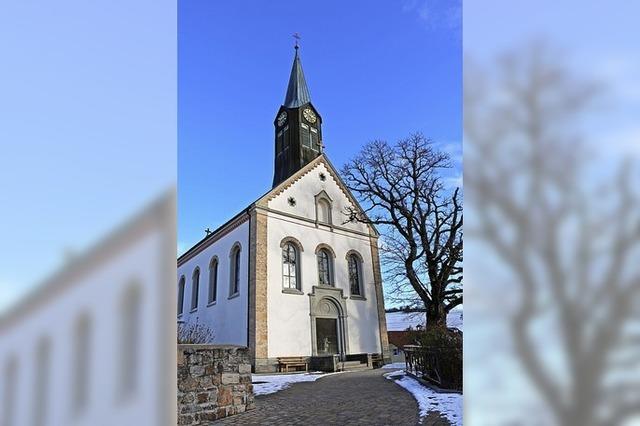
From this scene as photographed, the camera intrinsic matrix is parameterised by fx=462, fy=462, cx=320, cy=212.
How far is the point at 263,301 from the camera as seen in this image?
15.3m

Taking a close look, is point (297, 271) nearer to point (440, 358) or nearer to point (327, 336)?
point (327, 336)

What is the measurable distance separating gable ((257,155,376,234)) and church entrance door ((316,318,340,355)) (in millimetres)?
3846

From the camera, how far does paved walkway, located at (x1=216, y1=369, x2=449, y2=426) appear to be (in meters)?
4.88

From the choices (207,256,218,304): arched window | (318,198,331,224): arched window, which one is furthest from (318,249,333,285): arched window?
(207,256,218,304): arched window

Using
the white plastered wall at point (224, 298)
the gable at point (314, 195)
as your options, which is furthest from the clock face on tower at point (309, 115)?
the white plastered wall at point (224, 298)

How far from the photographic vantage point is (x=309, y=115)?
21.0 metres

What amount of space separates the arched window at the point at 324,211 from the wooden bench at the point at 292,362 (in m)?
5.44

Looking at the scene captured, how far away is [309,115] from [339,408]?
16688 millimetres
